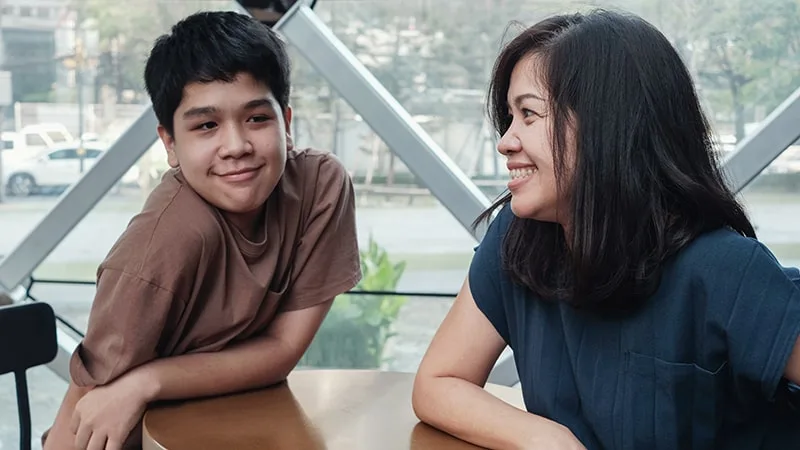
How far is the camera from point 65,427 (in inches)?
69.3

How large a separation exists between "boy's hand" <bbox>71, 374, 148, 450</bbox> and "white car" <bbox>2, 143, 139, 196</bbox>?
177cm

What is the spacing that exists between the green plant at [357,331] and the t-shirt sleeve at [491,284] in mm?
1725

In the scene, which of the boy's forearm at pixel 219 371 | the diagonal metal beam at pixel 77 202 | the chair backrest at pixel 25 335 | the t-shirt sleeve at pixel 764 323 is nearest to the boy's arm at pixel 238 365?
the boy's forearm at pixel 219 371

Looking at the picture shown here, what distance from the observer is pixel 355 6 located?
125 inches

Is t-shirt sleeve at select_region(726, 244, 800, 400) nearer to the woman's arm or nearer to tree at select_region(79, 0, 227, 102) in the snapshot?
the woman's arm

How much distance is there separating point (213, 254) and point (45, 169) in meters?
1.93

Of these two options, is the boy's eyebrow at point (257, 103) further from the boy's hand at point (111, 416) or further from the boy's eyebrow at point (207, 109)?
the boy's hand at point (111, 416)

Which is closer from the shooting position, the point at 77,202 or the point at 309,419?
the point at 309,419

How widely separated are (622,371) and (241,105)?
78 cm

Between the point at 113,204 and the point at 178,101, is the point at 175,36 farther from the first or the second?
the point at 113,204

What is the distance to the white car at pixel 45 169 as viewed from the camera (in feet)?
11.1

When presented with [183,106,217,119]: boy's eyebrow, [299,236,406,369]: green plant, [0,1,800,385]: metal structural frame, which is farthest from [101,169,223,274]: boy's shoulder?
[299,236,406,369]: green plant

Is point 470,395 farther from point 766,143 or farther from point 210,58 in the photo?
point 766,143

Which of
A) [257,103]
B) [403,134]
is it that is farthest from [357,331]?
[257,103]
